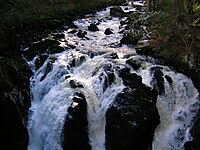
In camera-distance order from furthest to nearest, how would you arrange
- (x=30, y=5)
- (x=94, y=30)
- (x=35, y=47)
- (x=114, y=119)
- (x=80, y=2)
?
(x=80, y=2) < (x=30, y=5) < (x=94, y=30) < (x=35, y=47) < (x=114, y=119)

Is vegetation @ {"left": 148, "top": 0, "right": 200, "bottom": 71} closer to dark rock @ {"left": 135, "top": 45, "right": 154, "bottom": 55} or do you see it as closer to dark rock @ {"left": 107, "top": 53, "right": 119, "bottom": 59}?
dark rock @ {"left": 135, "top": 45, "right": 154, "bottom": 55}

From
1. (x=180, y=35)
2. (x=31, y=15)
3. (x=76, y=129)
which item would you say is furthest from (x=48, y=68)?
(x=31, y=15)

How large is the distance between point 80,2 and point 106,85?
2322 cm

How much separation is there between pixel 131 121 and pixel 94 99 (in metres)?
2.48

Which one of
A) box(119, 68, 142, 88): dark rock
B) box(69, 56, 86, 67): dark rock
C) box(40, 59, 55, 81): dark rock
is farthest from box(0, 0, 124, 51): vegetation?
box(119, 68, 142, 88): dark rock

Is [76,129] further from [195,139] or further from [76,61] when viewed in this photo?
[76,61]

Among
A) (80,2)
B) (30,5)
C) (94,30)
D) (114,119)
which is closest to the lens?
(114,119)

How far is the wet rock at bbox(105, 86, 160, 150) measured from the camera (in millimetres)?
12281

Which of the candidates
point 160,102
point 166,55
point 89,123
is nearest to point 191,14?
point 166,55

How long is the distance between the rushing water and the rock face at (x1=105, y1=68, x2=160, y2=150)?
481mm

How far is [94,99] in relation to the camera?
1423 cm

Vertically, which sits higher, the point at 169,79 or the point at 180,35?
the point at 180,35

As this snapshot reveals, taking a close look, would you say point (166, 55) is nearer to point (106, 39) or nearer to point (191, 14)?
point (191, 14)

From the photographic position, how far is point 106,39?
874 inches
